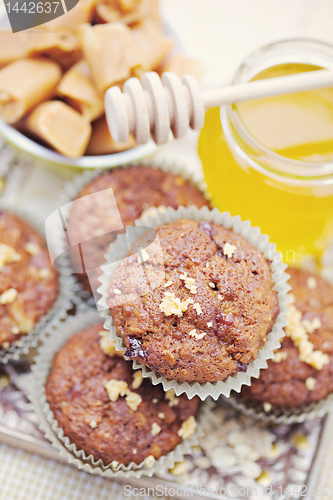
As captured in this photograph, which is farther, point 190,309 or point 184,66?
point 184,66

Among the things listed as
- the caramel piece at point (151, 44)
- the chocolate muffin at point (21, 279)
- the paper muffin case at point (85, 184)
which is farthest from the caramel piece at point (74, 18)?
the chocolate muffin at point (21, 279)

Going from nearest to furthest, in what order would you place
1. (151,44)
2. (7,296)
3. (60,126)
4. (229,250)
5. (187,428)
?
(229,250) → (187,428) → (7,296) → (60,126) → (151,44)

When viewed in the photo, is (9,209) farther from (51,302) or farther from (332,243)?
(332,243)

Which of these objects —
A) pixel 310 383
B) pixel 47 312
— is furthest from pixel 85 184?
pixel 310 383

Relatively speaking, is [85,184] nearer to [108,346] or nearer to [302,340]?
[108,346]

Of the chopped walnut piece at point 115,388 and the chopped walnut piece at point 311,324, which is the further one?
the chopped walnut piece at point 311,324

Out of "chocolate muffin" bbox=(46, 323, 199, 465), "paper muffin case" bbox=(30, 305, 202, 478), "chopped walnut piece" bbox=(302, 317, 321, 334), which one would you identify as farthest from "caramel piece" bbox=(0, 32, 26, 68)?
"chopped walnut piece" bbox=(302, 317, 321, 334)

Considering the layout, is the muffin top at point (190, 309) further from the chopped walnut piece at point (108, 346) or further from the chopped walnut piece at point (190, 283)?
the chopped walnut piece at point (108, 346)
